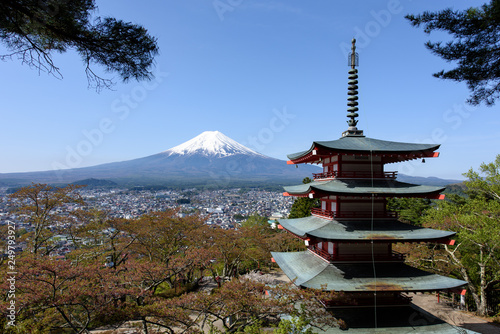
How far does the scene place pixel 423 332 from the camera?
746cm

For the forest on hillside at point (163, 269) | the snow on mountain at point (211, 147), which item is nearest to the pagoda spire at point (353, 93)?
the forest on hillside at point (163, 269)

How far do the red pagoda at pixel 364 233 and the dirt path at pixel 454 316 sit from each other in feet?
12.5

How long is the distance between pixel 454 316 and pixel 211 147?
15364 cm

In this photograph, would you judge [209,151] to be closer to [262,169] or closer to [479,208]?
[262,169]

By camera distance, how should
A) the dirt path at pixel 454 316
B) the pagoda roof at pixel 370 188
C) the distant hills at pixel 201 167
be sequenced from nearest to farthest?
the pagoda roof at pixel 370 188, the dirt path at pixel 454 316, the distant hills at pixel 201 167

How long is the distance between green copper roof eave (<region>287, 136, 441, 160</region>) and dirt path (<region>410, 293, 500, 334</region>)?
643cm

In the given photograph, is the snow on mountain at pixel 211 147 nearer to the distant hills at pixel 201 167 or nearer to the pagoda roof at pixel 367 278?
the distant hills at pixel 201 167

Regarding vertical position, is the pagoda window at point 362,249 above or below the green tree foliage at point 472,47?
below

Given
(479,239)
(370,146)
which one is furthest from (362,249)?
(479,239)

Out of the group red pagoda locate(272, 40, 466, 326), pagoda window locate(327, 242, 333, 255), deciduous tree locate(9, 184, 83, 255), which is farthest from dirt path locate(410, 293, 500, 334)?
deciduous tree locate(9, 184, 83, 255)

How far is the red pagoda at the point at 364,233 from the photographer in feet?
26.4

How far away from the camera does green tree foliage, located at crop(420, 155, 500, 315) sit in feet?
44.4

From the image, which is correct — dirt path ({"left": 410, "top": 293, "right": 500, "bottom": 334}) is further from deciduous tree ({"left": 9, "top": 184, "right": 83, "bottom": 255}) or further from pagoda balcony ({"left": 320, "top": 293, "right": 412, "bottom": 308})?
deciduous tree ({"left": 9, "top": 184, "right": 83, "bottom": 255})

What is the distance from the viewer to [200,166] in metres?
150
